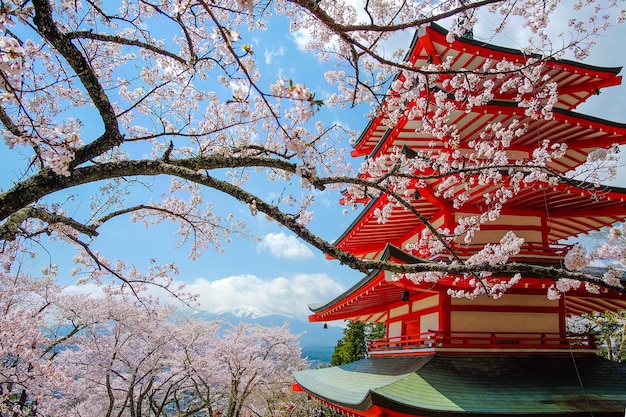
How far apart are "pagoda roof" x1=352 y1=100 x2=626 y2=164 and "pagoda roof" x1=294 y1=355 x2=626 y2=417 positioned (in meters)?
3.65

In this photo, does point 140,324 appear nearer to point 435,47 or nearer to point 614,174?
point 435,47

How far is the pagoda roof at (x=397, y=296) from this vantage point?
6.47 meters

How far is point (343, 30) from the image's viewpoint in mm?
2605

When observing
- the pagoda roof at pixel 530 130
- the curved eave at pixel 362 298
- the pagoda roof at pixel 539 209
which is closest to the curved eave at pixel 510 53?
the pagoda roof at pixel 530 130

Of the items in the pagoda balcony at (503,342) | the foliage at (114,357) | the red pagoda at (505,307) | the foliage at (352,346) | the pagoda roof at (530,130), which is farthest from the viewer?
the foliage at (352,346)

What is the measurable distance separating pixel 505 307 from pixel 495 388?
163cm

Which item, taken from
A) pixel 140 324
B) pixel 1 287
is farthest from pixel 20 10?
pixel 140 324

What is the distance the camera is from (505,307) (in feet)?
23.4

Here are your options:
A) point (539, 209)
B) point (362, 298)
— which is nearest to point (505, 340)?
point (539, 209)

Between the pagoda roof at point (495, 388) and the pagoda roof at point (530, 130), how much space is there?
3.65 metres

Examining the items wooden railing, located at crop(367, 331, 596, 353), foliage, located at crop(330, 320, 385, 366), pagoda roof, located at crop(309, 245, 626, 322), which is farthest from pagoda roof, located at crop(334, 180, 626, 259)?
foliage, located at crop(330, 320, 385, 366)

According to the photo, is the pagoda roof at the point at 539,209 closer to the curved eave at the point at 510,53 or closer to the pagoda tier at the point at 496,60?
the pagoda tier at the point at 496,60

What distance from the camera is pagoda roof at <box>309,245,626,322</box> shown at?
647cm

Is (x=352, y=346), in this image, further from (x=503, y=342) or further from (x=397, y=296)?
(x=503, y=342)
